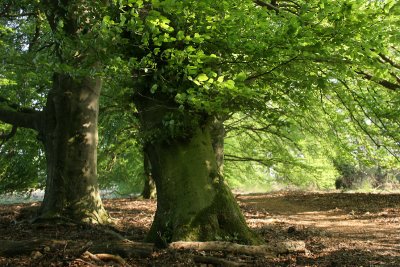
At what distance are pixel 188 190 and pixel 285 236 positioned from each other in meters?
2.65

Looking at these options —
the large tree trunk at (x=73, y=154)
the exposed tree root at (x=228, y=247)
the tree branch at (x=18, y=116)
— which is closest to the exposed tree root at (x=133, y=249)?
the exposed tree root at (x=228, y=247)

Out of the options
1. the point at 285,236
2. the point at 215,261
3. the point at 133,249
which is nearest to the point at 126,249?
the point at 133,249

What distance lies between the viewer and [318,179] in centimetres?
2119

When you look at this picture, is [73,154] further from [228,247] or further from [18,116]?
[228,247]

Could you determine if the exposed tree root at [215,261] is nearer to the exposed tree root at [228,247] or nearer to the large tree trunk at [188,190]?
the exposed tree root at [228,247]

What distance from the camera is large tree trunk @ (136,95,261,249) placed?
6285 mm

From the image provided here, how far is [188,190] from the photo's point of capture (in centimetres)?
643

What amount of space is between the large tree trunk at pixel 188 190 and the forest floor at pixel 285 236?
1.90 feet

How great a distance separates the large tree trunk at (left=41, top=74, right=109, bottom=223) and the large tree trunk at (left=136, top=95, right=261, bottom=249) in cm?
296

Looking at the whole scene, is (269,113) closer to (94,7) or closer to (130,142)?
(94,7)

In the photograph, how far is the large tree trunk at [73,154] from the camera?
9.13 m

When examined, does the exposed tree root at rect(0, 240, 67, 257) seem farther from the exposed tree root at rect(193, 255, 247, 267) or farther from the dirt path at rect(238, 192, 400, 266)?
the dirt path at rect(238, 192, 400, 266)

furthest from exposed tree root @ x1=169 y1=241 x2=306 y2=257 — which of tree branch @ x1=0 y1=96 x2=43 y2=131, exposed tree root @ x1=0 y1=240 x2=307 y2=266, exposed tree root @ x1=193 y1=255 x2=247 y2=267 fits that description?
tree branch @ x1=0 y1=96 x2=43 y2=131

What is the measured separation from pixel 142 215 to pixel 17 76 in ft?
19.3
